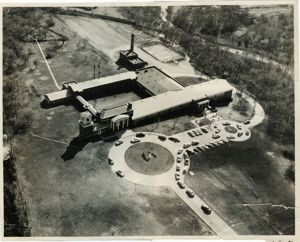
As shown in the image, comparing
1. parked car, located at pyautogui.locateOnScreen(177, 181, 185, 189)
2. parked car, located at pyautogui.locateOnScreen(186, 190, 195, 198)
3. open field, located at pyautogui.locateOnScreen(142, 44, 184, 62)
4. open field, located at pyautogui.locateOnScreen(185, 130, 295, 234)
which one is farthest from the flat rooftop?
parked car, located at pyautogui.locateOnScreen(186, 190, 195, 198)

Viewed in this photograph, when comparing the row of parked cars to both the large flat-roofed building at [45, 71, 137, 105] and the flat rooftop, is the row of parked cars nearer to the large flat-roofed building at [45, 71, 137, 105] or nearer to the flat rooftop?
the flat rooftop

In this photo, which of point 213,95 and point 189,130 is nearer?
point 189,130

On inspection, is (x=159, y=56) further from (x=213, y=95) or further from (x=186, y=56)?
(x=213, y=95)

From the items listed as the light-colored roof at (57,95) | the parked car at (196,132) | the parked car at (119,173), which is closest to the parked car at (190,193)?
the parked car at (119,173)

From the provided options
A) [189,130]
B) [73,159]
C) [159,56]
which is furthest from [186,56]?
[73,159]

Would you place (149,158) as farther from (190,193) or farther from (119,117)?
(190,193)

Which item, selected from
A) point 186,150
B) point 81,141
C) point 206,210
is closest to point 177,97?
point 186,150
